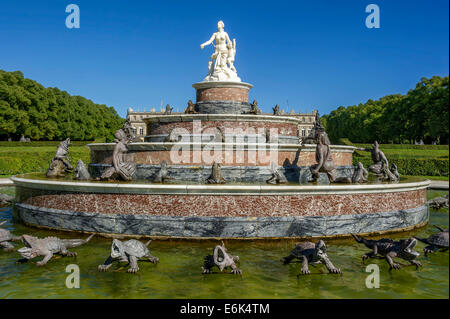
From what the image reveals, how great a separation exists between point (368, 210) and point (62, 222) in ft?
31.5

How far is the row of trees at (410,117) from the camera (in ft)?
148

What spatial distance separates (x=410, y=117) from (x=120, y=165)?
168 feet

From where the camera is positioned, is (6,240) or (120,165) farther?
(120,165)

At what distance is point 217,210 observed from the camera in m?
11.2

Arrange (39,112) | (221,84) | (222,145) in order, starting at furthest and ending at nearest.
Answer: (39,112)
(221,84)
(222,145)

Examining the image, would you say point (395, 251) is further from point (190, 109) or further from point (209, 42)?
point (209, 42)

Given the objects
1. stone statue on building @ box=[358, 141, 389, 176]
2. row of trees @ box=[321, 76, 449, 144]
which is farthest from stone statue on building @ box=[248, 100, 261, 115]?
row of trees @ box=[321, 76, 449, 144]

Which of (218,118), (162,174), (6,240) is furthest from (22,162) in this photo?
(6,240)

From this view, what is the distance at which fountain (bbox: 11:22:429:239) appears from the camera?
36.3 feet

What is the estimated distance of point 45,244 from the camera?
910cm

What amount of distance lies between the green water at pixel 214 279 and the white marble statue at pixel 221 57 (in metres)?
14.2

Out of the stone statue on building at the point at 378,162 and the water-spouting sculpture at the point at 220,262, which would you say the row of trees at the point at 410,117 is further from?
the water-spouting sculpture at the point at 220,262

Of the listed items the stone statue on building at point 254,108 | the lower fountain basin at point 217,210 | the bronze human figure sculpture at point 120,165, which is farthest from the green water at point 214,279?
the stone statue on building at point 254,108

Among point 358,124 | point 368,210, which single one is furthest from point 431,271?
point 358,124
